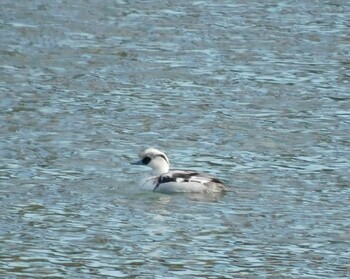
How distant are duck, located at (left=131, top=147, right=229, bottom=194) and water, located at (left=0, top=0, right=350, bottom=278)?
192 millimetres

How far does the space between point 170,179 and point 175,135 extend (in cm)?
267

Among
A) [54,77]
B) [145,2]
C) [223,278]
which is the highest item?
[145,2]

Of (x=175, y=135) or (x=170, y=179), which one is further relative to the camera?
(x=175, y=135)

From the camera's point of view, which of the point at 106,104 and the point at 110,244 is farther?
the point at 106,104

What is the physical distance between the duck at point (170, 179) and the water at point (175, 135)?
19 centimetres

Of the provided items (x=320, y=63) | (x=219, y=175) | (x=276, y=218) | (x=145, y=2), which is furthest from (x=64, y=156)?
(x=145, y=2)

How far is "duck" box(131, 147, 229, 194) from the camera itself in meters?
20.1

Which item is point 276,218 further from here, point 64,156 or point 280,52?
point 280,52

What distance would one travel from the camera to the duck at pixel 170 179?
20125 millimetres

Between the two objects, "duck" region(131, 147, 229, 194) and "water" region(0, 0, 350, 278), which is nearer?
"water" region(0, 0, 350, 278)

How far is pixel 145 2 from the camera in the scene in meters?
34.2

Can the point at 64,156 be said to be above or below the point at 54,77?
below

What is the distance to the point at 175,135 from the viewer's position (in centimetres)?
2328

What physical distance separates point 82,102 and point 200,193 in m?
5.49
